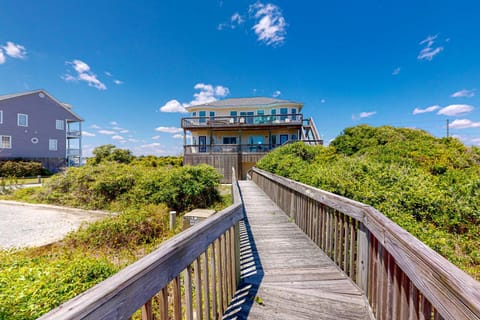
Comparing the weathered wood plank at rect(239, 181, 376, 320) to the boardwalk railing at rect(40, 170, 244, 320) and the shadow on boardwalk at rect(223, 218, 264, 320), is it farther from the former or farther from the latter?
the boardwalk railing at rect(40, 170, 244, 320)

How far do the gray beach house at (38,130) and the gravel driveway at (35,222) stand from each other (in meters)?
19.6

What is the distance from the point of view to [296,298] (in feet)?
7.52

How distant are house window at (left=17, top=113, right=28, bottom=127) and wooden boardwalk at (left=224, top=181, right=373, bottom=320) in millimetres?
32538

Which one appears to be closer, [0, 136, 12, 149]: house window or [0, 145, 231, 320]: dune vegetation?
[0, 145, 231, 320]: dune vegetation

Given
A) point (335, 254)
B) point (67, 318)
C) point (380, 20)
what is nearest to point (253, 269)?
point (335, 254)

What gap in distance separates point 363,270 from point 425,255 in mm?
1401

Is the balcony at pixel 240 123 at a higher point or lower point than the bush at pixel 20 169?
higher

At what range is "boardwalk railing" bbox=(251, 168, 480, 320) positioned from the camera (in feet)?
2.83

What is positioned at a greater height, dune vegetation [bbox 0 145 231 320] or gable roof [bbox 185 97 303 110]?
gable roof [bbox 185 97 303 110]

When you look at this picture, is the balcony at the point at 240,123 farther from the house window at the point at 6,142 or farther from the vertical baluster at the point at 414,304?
the house window at the point at 6,142

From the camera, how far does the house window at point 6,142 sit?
2144 centimetres

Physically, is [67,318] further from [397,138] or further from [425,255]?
[397,138]

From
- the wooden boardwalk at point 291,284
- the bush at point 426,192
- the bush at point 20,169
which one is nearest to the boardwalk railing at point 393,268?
the wooden boardwalk at point 291,284

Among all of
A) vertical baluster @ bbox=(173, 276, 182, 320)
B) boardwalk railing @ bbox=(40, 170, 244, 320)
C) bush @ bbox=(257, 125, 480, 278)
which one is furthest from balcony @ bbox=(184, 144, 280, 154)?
vertical baluster @ bbox=(173, 276, 182, 320)
